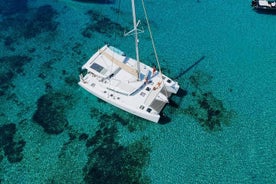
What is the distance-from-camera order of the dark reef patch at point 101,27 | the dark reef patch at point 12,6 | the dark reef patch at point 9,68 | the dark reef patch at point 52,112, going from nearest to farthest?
the dark reef patch at point 52,112 → the dark reef patch at point 9,68 → the dark reef patch at point 101,27 → the dark reef patch at point 12,6

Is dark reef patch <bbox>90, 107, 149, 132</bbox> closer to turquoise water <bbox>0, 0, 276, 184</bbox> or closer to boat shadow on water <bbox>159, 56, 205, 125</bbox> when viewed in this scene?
turquoise water <bbox>0, 0, 276, 184</bbox>

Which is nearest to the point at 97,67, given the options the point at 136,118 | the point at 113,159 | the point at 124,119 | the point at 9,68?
the point at 124,119

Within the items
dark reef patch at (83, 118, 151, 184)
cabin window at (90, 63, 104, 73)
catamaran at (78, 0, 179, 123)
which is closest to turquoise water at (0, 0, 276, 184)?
dark reef patch at (83, 118, 151, 184)

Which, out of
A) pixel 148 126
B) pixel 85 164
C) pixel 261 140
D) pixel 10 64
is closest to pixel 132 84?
pixel 148 126

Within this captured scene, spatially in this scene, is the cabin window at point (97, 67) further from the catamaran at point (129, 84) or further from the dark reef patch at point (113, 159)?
the dark reef patch at point (113, 159)

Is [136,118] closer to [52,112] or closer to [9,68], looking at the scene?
[52,112]

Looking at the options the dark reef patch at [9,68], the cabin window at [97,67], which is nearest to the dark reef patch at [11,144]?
the dark reef patch at [9,68]
